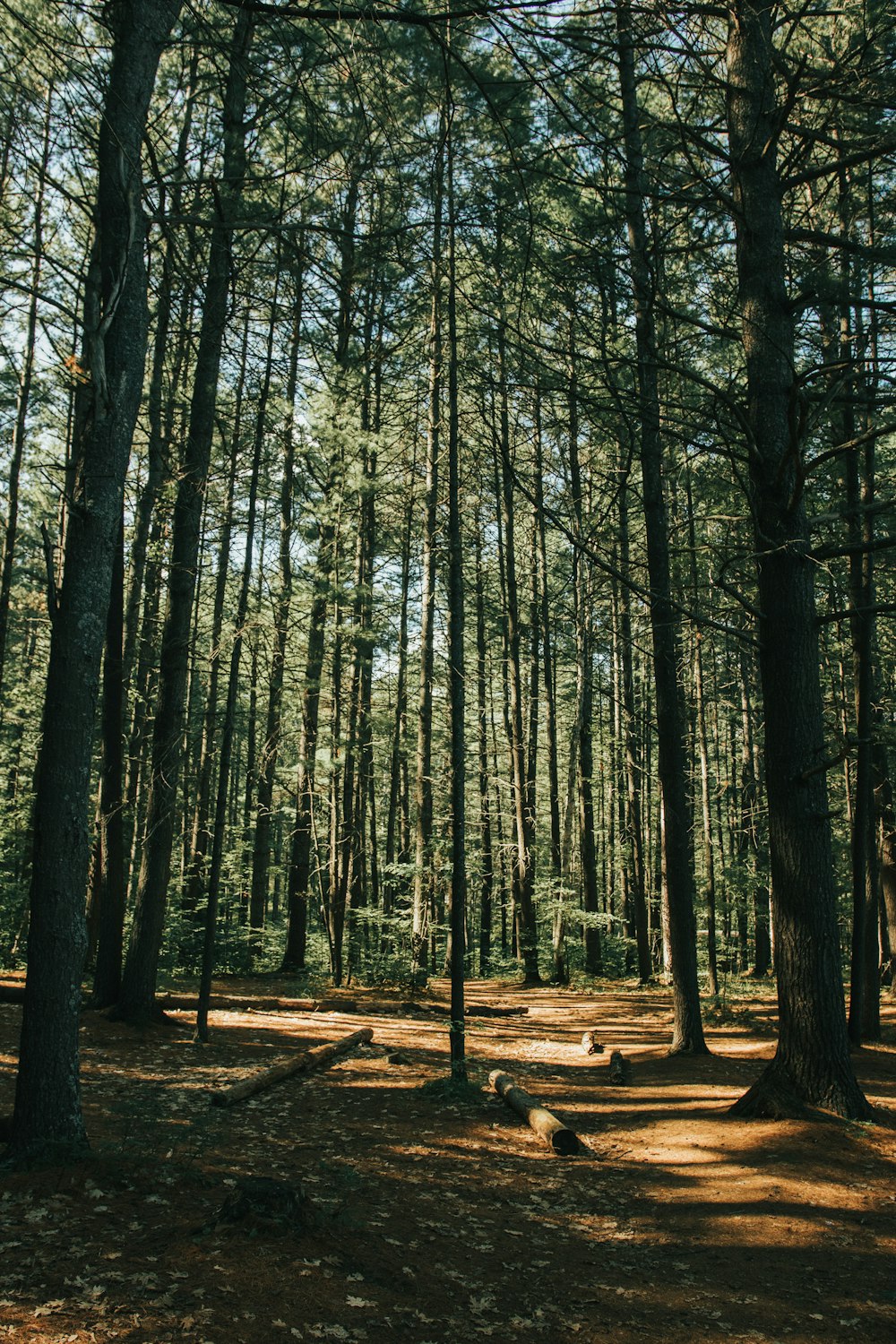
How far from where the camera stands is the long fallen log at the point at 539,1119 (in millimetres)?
6016

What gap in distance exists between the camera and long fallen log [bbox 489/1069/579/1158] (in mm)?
6016

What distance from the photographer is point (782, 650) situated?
20.5ft

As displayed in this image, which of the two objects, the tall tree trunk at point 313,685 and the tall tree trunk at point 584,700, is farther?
the tall tree trunk at point 584,700

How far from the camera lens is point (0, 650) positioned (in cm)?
1543

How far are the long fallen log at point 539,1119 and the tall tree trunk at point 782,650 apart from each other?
1.41 meters

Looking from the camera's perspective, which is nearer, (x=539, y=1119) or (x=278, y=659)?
(x=539, y=1119)

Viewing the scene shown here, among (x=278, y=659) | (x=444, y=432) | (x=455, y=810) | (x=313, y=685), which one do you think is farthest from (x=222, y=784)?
(x=444, y=432)

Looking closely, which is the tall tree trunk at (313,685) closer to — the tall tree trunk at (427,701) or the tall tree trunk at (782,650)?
the tall tree trunk at (427,701)

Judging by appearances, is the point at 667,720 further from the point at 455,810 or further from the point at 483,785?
the point at 483,785

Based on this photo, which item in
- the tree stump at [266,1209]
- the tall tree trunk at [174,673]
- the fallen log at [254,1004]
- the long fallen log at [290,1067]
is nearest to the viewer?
the tree stump at [266,1209]

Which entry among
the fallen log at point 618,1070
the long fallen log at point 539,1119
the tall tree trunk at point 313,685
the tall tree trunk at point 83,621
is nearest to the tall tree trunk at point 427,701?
the tall tree trunk at point 313,685

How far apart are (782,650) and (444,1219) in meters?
4.60

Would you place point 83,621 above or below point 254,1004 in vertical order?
above

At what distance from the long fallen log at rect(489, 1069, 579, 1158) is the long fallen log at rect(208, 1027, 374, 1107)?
6.72 feet
